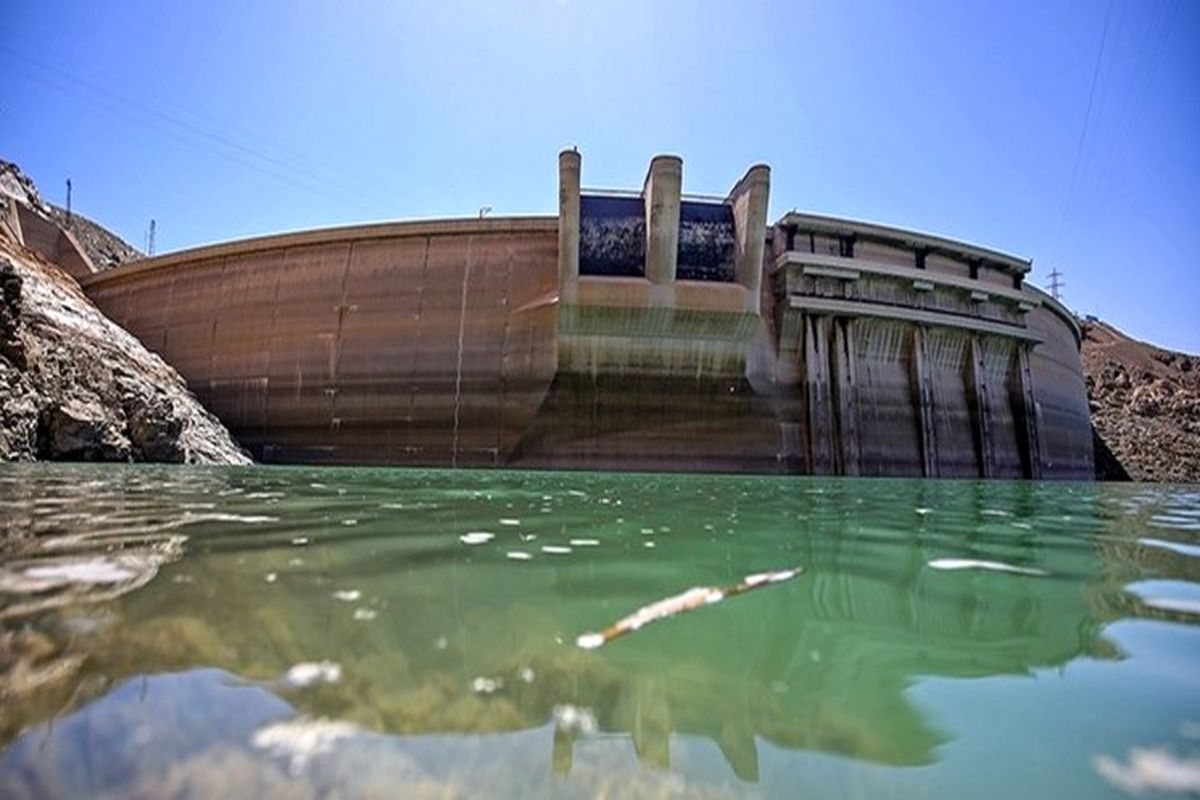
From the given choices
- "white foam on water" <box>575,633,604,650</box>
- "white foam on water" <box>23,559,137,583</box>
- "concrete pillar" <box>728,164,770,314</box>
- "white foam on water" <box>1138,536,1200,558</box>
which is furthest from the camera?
"concrete pillar" <box>728,164,770,314</box>

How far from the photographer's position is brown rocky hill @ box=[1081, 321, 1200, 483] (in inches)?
974

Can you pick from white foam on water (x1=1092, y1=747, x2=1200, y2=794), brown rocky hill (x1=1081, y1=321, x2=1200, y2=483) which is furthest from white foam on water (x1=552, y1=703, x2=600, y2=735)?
brown rocky hill (x1=1081, y1=321, x2=1200, y2=483)

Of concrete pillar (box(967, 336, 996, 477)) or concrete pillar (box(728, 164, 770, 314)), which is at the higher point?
concrete pillar (box(728, 164, 770, 314))

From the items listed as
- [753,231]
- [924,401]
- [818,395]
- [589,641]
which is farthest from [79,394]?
[924,401]

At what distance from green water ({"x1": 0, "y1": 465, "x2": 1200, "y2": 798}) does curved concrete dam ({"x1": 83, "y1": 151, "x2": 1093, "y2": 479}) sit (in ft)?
36.9

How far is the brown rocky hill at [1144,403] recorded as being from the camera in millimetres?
24734

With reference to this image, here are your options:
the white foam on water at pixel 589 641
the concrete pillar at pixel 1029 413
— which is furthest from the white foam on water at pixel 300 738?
the concrete pillar at pixel 1029 413

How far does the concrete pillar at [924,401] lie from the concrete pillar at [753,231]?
15.8 feet

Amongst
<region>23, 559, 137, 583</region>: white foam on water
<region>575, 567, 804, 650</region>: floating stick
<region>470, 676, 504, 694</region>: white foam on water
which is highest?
<region>23, 559, 137, 583</region>: white foam on water

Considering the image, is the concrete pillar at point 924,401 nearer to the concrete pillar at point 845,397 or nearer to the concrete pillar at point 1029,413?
the concrete pillar at point 845,397

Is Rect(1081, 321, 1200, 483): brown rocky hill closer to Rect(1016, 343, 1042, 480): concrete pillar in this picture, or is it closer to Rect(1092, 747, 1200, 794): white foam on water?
Rect(1016, 343, 1042, 480): concrete pillar

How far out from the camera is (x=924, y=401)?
52.3ft

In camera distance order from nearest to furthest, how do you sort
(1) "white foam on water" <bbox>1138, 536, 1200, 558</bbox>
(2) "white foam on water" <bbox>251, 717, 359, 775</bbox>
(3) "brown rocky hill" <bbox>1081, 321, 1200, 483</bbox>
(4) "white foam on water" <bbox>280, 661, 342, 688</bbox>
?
(2) "white foam on water" <bbox>251, 717, 359, 775</bbox> → (4) "white foam on water" <bbox>280, 661, 342, 688</bbox> → (1) "white foam on water" <bbox>1138, 536, 1200, 558</bbox> → (3) "brown rocky hill" <bbox>1081, 321, 1200, 483</bbox>

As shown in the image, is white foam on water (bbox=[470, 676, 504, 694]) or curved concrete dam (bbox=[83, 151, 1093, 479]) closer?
white foam on water (bbox=[470, 676, 504, 694])
